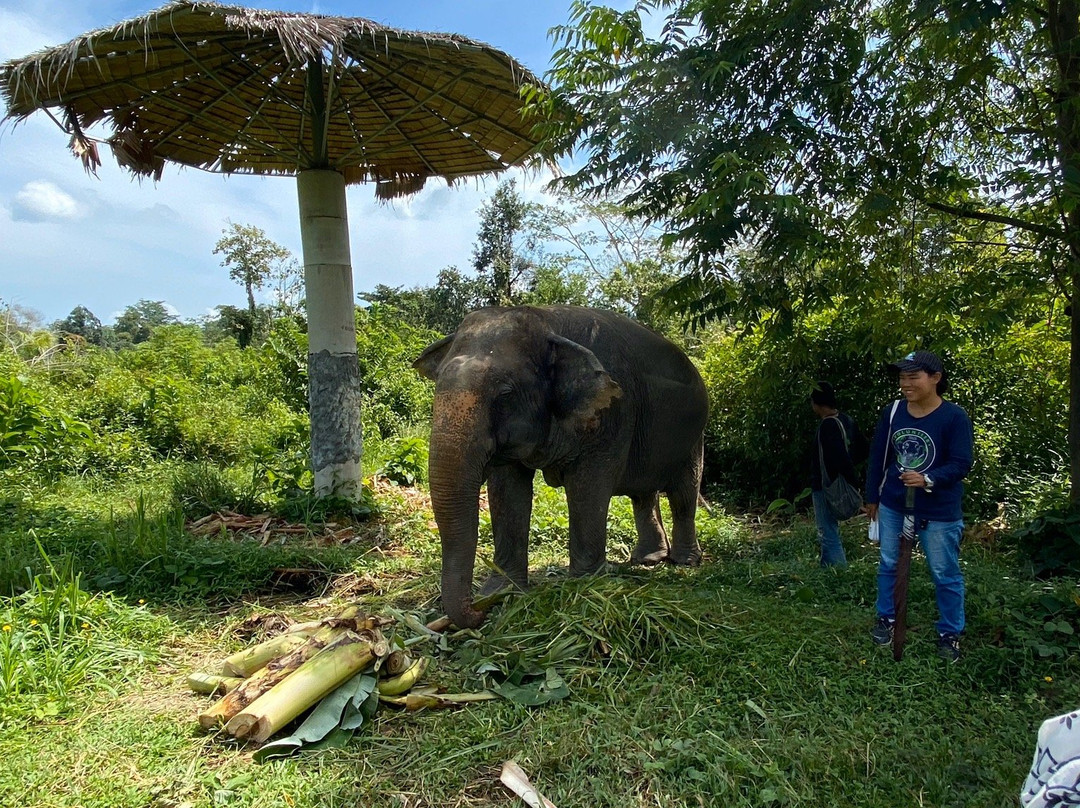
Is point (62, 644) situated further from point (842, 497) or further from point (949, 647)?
point (842, 497)

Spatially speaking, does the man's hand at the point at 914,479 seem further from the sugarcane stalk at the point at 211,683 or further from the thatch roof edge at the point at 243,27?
the thatch roof edge at the point at 243,27

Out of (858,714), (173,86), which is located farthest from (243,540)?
(858,714)

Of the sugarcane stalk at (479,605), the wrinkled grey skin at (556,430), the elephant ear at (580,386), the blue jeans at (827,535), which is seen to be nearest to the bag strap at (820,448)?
the blue jeans at (827,535)

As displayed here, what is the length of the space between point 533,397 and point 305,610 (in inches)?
79.2

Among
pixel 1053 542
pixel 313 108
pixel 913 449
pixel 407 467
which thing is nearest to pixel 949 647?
pixel 913 449

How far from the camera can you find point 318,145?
6.99 m

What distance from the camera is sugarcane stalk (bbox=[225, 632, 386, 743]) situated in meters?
2.96

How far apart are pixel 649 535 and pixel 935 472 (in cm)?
282

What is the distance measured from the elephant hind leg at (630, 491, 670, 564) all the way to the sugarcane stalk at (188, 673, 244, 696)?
139 inches

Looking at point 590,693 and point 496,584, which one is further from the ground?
point 496,584

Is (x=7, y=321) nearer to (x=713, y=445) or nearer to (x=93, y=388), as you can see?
(x=93, y=388)

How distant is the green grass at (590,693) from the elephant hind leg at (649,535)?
0.89 m

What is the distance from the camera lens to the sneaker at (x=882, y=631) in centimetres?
394

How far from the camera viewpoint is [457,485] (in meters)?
3.85
